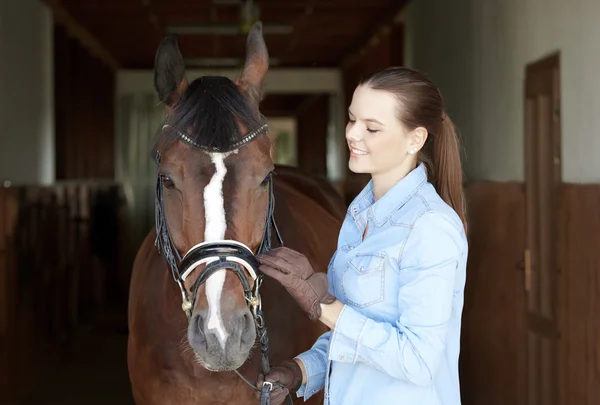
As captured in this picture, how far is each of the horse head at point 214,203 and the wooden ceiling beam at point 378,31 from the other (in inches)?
232

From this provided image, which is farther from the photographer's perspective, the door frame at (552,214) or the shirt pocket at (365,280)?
the door frame at (552,214)

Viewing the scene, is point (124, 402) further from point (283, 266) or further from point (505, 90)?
point (283, 266)

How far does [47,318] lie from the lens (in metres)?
5.31

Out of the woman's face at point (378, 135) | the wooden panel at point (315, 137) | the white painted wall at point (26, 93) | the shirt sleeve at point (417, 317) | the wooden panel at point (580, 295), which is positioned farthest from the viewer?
the wooden panel at point (315, 137)

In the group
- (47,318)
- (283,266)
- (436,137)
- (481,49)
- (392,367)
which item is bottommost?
(47,318)

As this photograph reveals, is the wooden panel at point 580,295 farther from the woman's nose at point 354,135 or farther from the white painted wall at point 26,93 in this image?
the white painted wall at point 26,93

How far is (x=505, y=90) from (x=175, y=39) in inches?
90.2

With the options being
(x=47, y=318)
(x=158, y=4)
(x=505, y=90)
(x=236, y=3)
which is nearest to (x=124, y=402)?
(x=47, y=318)

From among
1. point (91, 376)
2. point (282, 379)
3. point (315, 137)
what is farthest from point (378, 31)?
point (282, 379)

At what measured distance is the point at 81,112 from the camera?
905 centimetres

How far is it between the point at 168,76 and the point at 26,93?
14.4ft

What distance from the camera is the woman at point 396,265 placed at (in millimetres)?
1309

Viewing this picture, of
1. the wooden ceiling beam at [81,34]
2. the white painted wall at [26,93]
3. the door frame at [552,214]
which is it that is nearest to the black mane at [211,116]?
the door frame at [552,214]

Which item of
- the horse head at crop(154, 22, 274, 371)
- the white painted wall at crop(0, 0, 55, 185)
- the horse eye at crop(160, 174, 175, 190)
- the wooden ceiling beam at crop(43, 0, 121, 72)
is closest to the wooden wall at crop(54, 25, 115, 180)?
the wooden ceiling beam at crop(43, 0, 121, 72)
